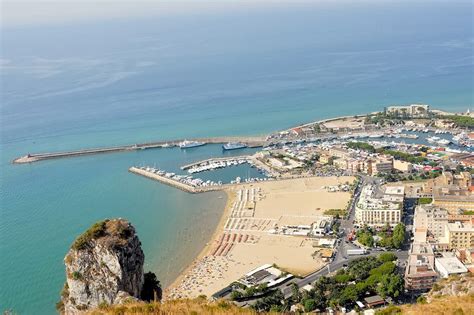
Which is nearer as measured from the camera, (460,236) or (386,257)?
(386,257)

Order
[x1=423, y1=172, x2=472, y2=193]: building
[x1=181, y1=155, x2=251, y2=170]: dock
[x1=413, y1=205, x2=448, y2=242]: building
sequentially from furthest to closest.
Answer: [x1=181, y1=155, x2=251, y2=170]: dock < [x1=423, y1=172, x2=472, y2=193]: building < [x1=413, y1=205, x2=448, y2=242]: building

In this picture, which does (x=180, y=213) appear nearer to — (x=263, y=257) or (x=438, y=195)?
(x=263, y=257)

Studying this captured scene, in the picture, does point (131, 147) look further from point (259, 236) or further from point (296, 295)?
point (296, 295)

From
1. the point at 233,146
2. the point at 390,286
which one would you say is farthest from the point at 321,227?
the point at 233,146

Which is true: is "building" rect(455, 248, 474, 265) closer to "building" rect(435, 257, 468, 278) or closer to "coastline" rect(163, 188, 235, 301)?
"building" rect(435, 257, 468, 278)

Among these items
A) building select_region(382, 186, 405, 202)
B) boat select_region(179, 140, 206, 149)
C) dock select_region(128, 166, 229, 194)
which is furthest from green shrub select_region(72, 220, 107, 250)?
boat select_region(179, 140, 206, 149)

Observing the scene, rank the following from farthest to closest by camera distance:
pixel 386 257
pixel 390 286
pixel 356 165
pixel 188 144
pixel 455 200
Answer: pixel 188 144, pixel 356 165, pixel 455 200, pixel 386 257, pixel 390 286

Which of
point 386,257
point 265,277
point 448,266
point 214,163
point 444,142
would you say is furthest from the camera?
point 444,142
